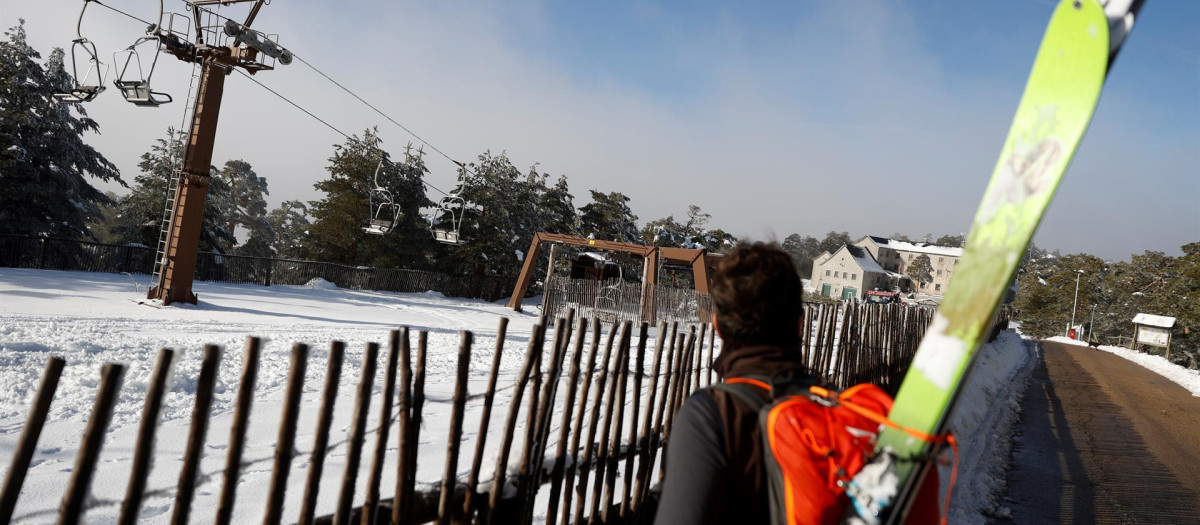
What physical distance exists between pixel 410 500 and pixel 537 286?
35083 mm

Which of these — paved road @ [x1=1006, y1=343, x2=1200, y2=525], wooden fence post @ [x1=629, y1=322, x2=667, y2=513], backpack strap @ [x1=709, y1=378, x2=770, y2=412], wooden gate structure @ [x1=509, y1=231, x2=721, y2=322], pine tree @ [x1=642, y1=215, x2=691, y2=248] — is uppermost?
pine tree @ [x1=642, y1=215, x2=691, y2=248]

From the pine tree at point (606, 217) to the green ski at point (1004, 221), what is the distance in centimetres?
3845

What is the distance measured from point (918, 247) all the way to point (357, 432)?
3415 inches

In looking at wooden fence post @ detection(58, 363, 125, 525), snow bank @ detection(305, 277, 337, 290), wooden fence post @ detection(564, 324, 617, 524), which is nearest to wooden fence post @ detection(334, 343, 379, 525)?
wooden fence post @ detection(58, 363, 125, 525)

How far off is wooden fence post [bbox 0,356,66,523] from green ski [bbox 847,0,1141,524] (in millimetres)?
1836

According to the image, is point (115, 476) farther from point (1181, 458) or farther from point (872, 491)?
point (1181, 458)

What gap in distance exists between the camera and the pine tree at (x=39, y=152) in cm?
2202

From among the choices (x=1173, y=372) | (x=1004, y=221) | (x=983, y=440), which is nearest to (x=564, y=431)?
(x=1004, y=221)

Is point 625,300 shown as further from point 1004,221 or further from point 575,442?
point 1004,221

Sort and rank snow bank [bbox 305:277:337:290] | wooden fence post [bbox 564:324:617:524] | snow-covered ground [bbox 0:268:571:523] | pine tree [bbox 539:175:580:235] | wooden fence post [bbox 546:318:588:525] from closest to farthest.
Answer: wooden fence post [bbox 546:318:588:525] < wooden fence post [bbox 564:324:617:524] < snow-covered ground [bbox 0:268:571:523] < snow bank [bbox 305:277:337:290] < pine tree [bbox 539:175:580:235]

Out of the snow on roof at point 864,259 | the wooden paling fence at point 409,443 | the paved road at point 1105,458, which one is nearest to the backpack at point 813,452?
the wooden paling fence at point 409,443

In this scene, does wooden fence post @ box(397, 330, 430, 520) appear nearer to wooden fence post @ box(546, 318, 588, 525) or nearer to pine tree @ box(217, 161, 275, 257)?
wooden fence post @ box(546, 318, 588, 525)

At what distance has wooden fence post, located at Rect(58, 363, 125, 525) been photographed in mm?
1472

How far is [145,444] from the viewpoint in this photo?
1.58 m
